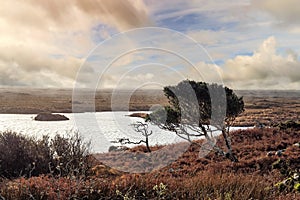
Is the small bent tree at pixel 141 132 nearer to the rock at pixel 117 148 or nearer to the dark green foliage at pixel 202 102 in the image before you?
the rock at pixel 117 148

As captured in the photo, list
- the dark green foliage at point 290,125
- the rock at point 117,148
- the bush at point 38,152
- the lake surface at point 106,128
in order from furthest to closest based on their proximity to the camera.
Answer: the dark green foliage at point 290,125, the rock at point 117,148, the lake surface at point 106,128, the bush at point 38,152

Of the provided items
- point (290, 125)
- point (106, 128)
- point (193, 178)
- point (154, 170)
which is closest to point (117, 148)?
point (106, 128)

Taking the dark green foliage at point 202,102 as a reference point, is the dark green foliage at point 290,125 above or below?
below

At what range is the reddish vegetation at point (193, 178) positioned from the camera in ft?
20.5

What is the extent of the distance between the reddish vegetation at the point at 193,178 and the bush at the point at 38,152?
115 centimetres

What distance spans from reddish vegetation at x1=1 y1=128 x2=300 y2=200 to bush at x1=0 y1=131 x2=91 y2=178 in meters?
1.15

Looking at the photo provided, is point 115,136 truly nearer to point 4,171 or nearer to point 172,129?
point 172,129

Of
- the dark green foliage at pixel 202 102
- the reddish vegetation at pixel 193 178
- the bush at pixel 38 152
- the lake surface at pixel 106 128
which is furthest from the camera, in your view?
the lake surface at pixel 106 128

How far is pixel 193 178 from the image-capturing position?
8469 millimetres

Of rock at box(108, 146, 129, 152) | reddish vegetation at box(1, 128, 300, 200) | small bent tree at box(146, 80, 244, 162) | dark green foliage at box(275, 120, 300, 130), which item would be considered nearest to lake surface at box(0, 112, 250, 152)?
rock at box(108, 146, 129, 152)

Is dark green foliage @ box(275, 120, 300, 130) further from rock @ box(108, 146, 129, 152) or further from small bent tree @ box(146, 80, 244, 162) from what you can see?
rock @ box(108, 146, 129, 152)

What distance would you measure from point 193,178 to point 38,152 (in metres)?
7.05

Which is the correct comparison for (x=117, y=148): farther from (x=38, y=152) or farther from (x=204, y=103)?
(x=204, y=103)

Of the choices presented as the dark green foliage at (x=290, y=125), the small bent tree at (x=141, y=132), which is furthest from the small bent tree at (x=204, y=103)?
the dark green foliage at (x=290, y=125)
